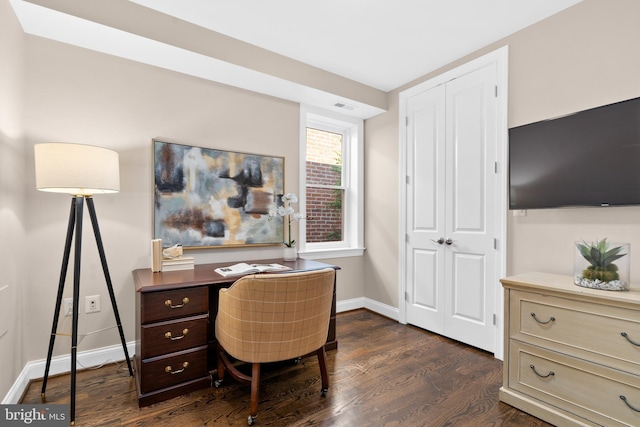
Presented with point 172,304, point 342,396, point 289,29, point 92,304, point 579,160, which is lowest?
point 342,396

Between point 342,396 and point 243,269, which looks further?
point 243,269

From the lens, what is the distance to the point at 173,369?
1.99m

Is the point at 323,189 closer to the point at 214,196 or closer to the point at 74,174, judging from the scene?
the point at 214,196

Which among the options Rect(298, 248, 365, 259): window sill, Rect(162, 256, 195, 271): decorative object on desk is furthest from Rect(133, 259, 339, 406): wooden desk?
Rect(298, 248, 365, 259): window sill

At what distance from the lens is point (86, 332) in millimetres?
2330

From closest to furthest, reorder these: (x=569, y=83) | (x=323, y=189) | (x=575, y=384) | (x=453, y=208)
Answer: (x=575, y=384) < (x=569, y=83) < (x=453, y=208) < (x=323, y=189)

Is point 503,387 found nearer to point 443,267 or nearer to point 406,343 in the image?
point 406,343

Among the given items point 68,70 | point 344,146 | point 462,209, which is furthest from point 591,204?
point 68,70

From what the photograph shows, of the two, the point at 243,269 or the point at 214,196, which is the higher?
the point at 214,196

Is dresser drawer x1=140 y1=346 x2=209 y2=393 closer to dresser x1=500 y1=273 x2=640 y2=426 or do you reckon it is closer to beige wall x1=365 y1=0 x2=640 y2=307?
dresser x1=500 y1=273 x2=640 y2=426

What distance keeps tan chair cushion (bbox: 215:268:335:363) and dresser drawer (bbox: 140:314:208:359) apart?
0.26m

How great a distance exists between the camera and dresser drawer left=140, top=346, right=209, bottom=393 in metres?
1.90

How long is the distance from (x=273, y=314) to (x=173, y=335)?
29.6 inches

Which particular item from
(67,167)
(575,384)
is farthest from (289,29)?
(575,384)
